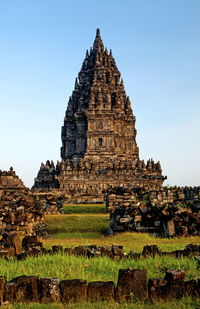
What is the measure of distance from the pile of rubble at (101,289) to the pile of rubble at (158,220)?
6.90 metres

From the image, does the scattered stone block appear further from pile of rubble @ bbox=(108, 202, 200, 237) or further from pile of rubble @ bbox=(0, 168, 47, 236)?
pile of rubble @ bbox=(0, 168, 47, 236)

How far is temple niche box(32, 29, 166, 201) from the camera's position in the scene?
39031 millimetres

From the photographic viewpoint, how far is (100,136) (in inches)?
1836

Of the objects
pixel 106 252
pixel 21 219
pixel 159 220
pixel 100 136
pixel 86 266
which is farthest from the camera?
pixel 100 136

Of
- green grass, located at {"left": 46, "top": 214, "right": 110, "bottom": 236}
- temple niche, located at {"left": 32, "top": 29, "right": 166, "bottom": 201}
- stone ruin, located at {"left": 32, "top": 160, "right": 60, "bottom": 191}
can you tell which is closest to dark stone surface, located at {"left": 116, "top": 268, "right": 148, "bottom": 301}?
green grass, located at {"left": 46, "top": 214, "right": 110, "bottom": 236}

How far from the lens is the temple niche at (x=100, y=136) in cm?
3903

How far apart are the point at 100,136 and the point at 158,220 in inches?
1380

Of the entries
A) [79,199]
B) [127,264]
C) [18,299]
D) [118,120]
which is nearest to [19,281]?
[18,299]

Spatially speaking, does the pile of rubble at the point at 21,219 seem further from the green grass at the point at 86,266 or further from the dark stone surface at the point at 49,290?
the dark stone surface at the point at 49,290

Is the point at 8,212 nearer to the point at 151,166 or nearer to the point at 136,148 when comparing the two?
the point at 151,166

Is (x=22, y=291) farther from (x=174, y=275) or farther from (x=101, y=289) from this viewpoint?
(x=174, y=275)

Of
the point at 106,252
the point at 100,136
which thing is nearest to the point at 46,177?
the point at 100,136

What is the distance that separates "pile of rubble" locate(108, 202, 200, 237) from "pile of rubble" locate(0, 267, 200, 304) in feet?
22.6

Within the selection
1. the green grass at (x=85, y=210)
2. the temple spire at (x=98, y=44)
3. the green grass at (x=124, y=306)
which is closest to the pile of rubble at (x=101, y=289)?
the green grass at (x=124, y=306)
